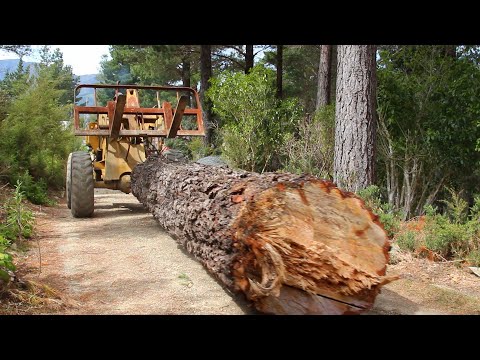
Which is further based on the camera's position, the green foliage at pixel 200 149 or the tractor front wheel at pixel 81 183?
the green foliage at pixel 200 149

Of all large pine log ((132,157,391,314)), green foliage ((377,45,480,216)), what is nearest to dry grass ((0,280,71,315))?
large pine log ((132,157,391,314))

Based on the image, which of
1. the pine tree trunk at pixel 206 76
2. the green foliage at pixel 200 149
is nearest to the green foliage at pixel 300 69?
the pine tree trunk at pixel 206 76

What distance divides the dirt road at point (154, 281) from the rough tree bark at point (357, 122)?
6.84 feet

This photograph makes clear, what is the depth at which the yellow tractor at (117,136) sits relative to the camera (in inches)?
294

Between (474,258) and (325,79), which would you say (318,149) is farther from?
(325,79)

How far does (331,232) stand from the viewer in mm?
3385

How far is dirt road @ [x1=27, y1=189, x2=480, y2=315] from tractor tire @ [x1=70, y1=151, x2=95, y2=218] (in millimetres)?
1061

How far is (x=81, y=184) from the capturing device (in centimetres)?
743

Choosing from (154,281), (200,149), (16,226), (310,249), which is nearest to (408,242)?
(310,249)

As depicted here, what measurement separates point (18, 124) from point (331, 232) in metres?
9.16

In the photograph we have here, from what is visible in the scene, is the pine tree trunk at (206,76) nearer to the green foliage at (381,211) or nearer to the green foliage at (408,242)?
the green foliage at (381,211)

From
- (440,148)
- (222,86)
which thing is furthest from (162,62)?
(440,148)
